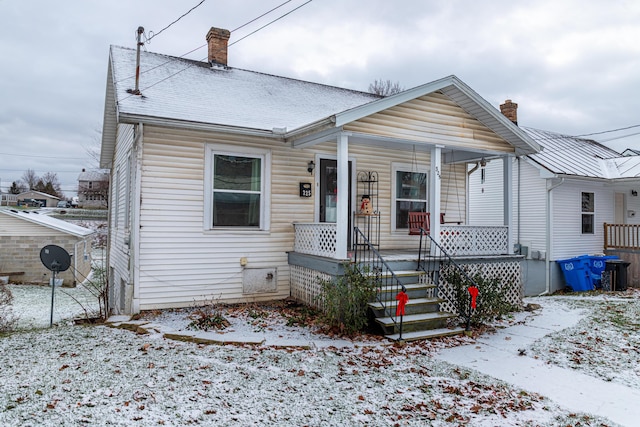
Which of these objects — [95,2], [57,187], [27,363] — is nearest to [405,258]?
[27,363]

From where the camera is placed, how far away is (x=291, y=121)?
9422 mm

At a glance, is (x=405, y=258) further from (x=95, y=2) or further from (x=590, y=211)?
(x=590, y=211)

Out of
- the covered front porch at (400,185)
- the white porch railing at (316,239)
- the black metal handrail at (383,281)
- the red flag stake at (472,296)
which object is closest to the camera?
the black metal handrail at (383,281)

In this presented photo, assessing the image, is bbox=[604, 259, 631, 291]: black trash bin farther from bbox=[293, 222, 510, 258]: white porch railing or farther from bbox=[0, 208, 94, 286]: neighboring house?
bbox=[0, 208, 94, 286]: neighboring house

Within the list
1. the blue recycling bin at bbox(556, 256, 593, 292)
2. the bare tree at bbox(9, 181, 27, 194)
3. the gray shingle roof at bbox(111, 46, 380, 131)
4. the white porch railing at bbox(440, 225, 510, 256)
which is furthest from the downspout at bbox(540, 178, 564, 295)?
the bare tree at bbox(9, 181, 27, 194)

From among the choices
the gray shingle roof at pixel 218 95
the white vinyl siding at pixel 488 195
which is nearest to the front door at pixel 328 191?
the gray shingle roof at pixel 218 95

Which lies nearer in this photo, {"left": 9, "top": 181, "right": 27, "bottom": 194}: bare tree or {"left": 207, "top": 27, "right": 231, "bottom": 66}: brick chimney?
{"left": 207, "top": 27, "right": 231, "bottom": 66}: brick chimney

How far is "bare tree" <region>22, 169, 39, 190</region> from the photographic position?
85000 millimetres

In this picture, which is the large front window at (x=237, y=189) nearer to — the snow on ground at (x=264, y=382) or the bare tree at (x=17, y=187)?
the snow on ground at (x=264, y=382)

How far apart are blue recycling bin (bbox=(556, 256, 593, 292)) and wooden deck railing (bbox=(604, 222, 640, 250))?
241 centimetres

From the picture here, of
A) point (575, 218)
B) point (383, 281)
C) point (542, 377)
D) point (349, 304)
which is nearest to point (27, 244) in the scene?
point (383, 281)

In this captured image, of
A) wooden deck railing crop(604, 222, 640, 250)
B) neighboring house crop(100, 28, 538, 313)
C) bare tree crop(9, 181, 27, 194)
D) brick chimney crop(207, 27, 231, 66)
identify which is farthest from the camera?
bare tree crop(9, 181, 27, 194)

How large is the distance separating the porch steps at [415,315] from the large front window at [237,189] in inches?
124

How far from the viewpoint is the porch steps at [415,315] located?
21.6ft
